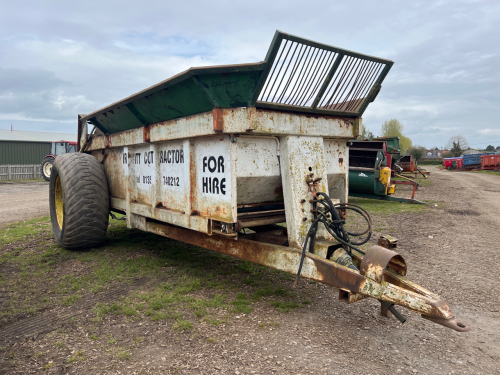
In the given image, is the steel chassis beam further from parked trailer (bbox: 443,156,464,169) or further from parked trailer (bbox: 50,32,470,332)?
parked trailer (bbox: 443,156,464,169)

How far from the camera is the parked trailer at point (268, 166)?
Answer: 293 cm

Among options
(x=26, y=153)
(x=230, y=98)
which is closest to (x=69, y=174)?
(x=230, y=98)

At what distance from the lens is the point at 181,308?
3.49 meters

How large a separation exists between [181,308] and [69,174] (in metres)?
2.71

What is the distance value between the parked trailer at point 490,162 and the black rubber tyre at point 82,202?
107 ft

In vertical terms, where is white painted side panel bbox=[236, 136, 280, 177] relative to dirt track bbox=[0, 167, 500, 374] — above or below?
above

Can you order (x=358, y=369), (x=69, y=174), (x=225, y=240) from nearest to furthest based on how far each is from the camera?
(x=358, y=369) → (x=225, y=240) → (x=69, y=174)

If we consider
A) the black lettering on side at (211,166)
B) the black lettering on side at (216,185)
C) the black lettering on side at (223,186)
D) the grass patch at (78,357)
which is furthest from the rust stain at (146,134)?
the grass patch at (78,357)

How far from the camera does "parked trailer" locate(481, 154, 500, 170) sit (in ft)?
97.7

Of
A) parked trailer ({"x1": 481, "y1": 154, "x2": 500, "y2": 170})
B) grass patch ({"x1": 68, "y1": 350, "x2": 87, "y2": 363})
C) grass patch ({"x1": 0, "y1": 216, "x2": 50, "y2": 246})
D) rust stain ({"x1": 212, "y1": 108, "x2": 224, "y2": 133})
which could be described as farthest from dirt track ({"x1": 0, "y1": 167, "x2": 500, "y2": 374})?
parked trailer ({"x1": 481, "y1": 154, "x2": 500, "y2": 170})

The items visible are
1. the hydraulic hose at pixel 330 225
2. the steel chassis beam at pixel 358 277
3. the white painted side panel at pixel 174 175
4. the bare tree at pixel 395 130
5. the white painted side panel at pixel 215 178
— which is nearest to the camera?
the steel chassis beam at pixel 358 277

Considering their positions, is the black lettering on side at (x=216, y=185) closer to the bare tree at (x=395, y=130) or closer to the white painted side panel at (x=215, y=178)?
the white painted side panel at (x=215, y=178)

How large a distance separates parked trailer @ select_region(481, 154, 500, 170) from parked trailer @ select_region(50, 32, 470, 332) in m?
31.3

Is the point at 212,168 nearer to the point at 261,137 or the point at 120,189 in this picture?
the point at 261,137
